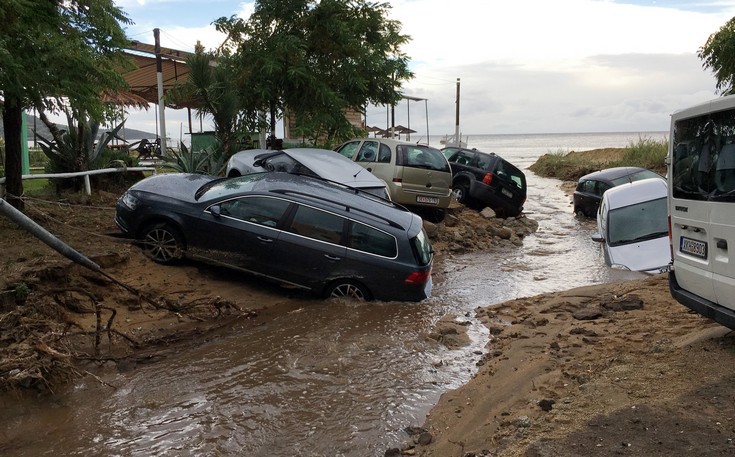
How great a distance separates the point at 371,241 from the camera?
8.20 meters

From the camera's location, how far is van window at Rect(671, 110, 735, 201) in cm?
458

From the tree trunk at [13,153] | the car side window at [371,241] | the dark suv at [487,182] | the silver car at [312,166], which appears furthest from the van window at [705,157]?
the dark suv at [487,182]

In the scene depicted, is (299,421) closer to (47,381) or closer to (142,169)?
(47,381)

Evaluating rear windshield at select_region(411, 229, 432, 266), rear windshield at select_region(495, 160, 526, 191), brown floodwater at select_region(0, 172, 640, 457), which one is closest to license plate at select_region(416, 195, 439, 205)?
rear windshield at select_region(495, 160, 526, 191)

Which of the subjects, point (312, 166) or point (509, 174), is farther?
point (509, 174)

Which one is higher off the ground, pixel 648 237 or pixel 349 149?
pixel 349 149

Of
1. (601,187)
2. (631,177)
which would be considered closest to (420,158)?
(601,187)

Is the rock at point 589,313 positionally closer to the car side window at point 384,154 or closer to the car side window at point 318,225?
the car side window at point 318,225

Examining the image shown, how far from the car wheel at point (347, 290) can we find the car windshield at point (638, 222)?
185 inches

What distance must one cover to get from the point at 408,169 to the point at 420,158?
0.50m

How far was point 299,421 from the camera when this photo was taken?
16.4 feet

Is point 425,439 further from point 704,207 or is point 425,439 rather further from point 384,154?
point 384,154

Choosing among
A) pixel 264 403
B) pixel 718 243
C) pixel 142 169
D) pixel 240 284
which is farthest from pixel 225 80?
pixel 718 243

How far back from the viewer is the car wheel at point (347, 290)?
324 inches
